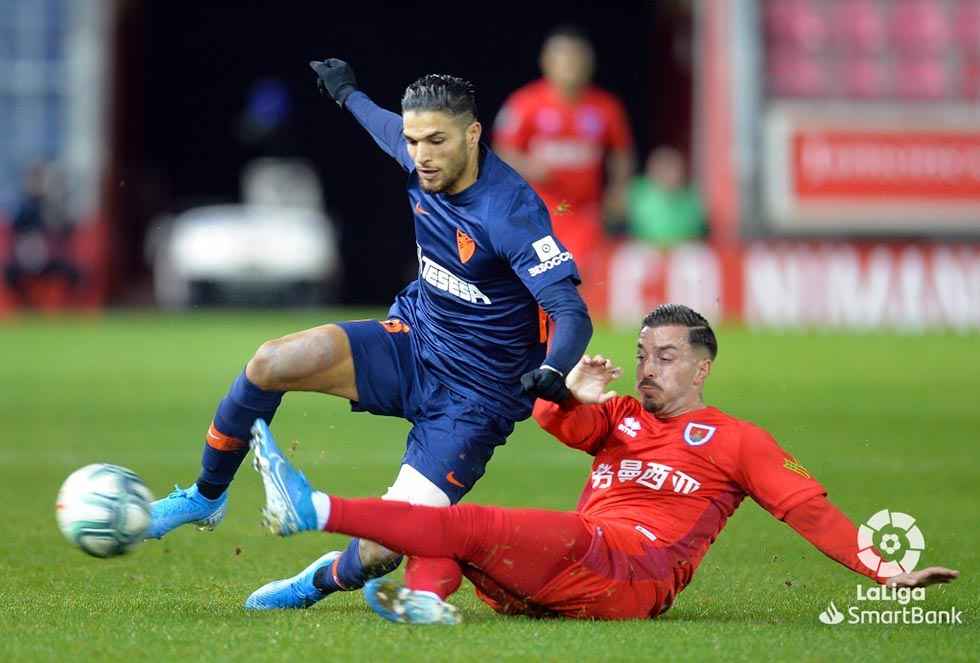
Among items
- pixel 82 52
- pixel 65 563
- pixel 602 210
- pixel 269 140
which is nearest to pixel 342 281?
pixel 269 140

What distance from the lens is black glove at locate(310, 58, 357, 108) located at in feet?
22.7

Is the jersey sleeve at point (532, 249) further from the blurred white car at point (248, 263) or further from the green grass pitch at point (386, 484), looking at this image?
the blurred white car at point (248, 263)

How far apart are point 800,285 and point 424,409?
15.2 meters

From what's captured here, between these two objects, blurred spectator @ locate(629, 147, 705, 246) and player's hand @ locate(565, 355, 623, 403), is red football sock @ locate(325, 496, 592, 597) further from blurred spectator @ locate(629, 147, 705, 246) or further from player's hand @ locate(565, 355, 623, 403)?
blurred spectator @ locate(629, 147, 705, 246)

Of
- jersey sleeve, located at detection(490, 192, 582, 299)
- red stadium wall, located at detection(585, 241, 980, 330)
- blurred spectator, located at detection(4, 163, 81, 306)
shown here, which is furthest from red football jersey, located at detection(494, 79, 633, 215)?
blurred spectator, located at detection(4, 163, 81, 306)

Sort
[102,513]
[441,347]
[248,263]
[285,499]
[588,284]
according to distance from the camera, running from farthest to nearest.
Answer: [248,263] < [588,284] < [441,347] < [102,513] < [285,499]

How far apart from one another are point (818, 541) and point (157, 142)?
29.3 metres

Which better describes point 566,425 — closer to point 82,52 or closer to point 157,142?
point 82,52

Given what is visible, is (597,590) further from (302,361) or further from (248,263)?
(248,263)

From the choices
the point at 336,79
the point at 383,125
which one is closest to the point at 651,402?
the point at 383,125

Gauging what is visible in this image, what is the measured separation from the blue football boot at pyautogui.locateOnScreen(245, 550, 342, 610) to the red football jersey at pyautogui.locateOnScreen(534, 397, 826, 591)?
912 mm

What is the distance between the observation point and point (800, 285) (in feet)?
67.7

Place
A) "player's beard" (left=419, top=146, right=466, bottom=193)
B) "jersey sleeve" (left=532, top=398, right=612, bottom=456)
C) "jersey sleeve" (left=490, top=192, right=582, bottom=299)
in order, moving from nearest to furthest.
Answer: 1. "jersey sleeve" (left=490, top=192, right=582, bottom=299)
2. "jersey sleeve" (left=532, top=398, right=612, bottom=456)
3. "player's beard" (left=419, top=146, right=466, bottom=193)

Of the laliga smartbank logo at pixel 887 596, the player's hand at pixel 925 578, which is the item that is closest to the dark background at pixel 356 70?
the laliga smartbank logo at pixel 887 596
